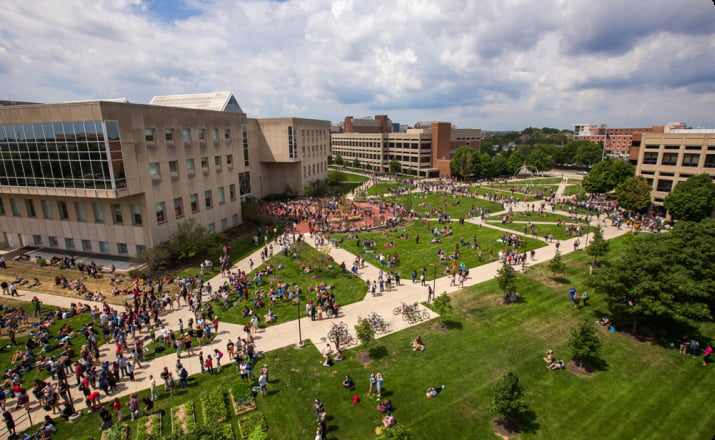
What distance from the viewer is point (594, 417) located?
55.5 ft

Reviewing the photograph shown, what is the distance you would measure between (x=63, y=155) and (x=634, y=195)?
2687 inches

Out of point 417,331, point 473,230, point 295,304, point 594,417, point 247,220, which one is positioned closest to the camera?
point 594,417

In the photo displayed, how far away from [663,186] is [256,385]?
65216mm

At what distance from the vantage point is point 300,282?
31.9 meters

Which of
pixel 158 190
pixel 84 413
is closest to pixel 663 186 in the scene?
pixel 158 190

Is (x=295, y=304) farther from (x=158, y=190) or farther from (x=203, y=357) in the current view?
(x=158, y=190)

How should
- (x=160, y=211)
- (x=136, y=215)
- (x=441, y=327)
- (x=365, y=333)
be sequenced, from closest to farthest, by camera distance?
(x=365, y=333), (x=441, y=327), (x=136, y=215), (x=160, y=211)

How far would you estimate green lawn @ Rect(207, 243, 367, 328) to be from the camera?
26.6 metres

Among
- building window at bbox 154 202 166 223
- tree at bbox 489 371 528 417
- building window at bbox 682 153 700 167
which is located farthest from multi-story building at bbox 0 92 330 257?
building window at bbox 682 153 700 167

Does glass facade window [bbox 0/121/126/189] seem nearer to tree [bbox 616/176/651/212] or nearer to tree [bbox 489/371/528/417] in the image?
tree [bbox 489/371/528/417]

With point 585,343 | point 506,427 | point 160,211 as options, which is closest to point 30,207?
point 160,211

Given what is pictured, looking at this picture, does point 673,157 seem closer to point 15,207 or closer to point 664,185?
point 664,185

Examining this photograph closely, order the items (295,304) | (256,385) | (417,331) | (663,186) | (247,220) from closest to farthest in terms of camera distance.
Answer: (256,385) < (417,331) < (295,304) < (247,220) < (663,186)

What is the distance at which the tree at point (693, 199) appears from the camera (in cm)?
4606
